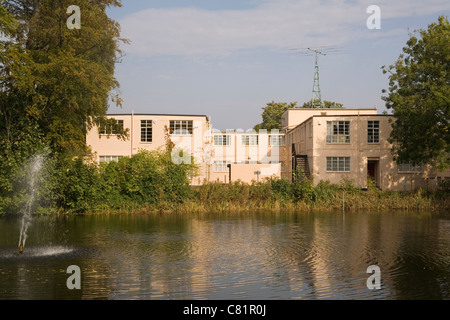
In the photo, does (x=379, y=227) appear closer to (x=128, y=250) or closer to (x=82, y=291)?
(x=128, y=250)

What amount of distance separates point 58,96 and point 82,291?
19.1 meters

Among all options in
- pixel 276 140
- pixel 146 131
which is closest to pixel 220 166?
pixel 276 140

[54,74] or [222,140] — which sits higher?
[54,74]

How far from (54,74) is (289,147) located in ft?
120

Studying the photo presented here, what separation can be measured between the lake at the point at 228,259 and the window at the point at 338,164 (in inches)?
717

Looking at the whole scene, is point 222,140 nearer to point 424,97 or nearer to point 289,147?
point 289,147

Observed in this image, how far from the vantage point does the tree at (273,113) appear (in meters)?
79.1

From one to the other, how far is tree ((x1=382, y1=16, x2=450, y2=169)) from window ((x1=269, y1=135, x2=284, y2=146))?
23598 mm

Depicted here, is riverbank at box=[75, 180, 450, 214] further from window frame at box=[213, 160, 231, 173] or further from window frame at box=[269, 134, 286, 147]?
window frame at box=[269, 134, 286, 147]

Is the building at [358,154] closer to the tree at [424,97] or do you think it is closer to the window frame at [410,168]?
Answer: the window frame at [410,168]

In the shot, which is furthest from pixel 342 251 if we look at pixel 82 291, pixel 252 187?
pixel 252 187

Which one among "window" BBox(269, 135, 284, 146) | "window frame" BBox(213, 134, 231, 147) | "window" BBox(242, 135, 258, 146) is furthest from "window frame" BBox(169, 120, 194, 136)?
"window" BBox(269, 135, 284, 146)

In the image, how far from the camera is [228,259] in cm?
1438
